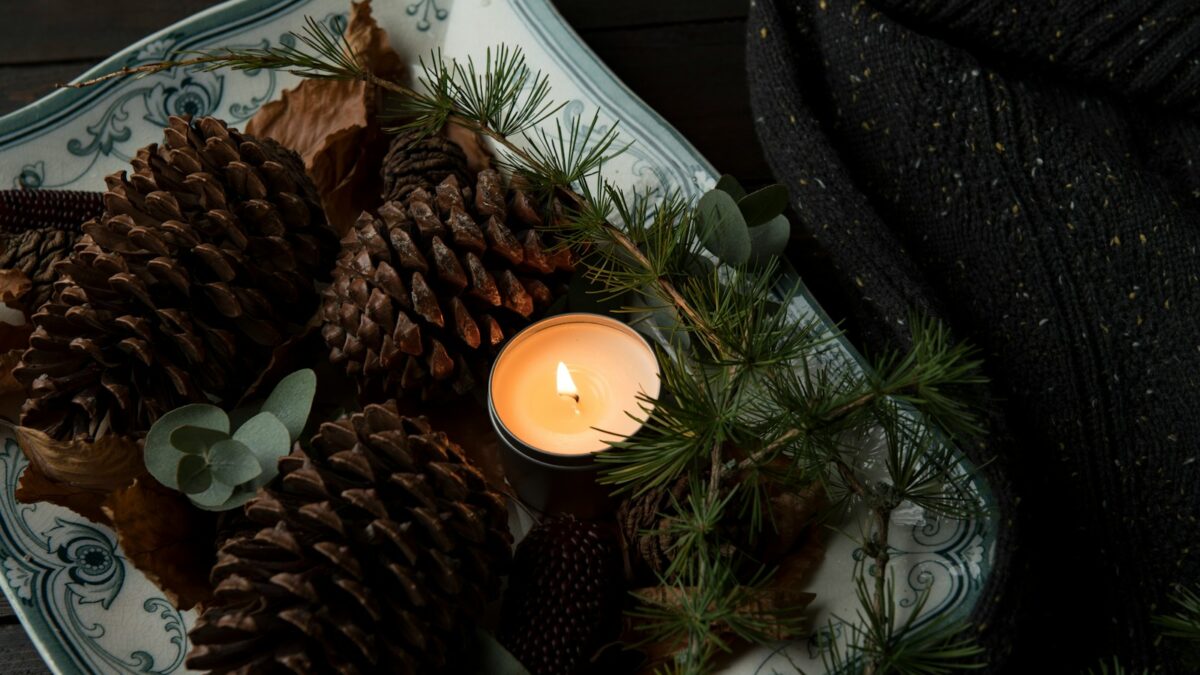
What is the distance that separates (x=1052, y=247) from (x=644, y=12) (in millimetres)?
335

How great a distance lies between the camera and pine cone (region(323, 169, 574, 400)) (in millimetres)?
Answer: 420

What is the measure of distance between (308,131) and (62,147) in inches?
5.7

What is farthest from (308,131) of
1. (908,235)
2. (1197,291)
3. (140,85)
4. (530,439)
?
(1197,291)

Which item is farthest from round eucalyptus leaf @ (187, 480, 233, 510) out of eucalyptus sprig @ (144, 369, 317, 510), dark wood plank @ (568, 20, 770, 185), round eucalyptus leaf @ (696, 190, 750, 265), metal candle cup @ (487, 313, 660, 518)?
dark wood plank @ (568, 20, 770, 185)

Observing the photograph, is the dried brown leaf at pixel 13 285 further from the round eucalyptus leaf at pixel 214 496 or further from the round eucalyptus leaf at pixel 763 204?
the round eucalyptus leaf at pixel 763 204

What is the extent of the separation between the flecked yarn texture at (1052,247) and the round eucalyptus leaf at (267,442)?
281 millimetres

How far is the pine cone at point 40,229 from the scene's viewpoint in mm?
483

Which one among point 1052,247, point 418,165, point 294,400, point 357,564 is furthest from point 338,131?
point 1052,247

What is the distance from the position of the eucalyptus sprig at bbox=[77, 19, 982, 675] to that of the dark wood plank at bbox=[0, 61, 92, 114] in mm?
282

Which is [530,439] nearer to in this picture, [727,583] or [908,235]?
[727,583]

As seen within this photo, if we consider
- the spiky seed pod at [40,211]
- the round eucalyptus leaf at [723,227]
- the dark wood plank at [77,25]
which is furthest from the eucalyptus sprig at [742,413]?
the dark wood plank at [77,25]

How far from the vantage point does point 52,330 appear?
16.1 inches

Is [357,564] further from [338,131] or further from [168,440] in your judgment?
[338,131]

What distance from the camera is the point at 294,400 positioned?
17.3 inches
